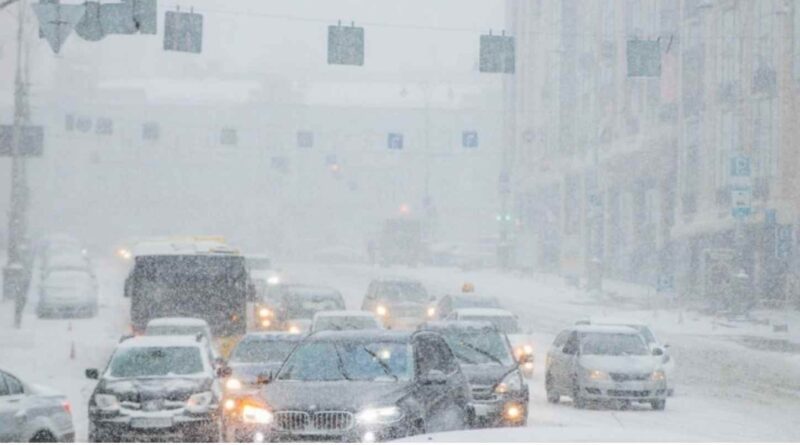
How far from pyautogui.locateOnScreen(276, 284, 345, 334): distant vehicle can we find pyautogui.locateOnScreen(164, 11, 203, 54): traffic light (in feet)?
23.3

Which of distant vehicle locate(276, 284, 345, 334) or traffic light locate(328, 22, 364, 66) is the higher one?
traffic light locate(328, 22, 364, 66)

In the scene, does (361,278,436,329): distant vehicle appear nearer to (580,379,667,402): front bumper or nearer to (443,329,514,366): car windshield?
(580,379,667,402): front bumper

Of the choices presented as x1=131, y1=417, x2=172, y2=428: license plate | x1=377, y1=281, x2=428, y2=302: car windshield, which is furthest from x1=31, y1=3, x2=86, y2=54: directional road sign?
x1=377, y1=281, x2=428, y2=302: car windshield

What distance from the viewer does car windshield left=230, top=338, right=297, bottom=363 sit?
2208 cm

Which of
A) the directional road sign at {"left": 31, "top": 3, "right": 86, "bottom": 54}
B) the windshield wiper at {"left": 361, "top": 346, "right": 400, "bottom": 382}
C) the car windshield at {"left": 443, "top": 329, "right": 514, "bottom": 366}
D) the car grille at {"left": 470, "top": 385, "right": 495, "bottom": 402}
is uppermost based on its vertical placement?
the directional road sign at {"left": 31, "top": 3, "right": 86, "bottom": 54}

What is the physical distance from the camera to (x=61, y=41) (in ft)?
84.4

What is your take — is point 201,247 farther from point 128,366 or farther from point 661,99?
point 661,99

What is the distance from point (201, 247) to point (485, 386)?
505 inches

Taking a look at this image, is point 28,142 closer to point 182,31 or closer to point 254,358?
point 182,31

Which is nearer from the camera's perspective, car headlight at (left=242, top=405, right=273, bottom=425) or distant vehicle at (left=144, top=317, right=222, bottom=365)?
car headlight at (left=242, top=405, right=273, bottom=425)

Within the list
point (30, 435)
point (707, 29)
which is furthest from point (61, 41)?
point (707, 29)

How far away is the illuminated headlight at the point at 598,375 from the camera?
80.4 feet

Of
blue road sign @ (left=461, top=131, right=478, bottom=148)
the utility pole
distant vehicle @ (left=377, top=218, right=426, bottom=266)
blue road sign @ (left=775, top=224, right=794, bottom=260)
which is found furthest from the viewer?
distant vehicle @ (left=377, top=218, right=426, bottom=266)

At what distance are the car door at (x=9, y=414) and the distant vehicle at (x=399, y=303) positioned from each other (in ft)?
85.3
